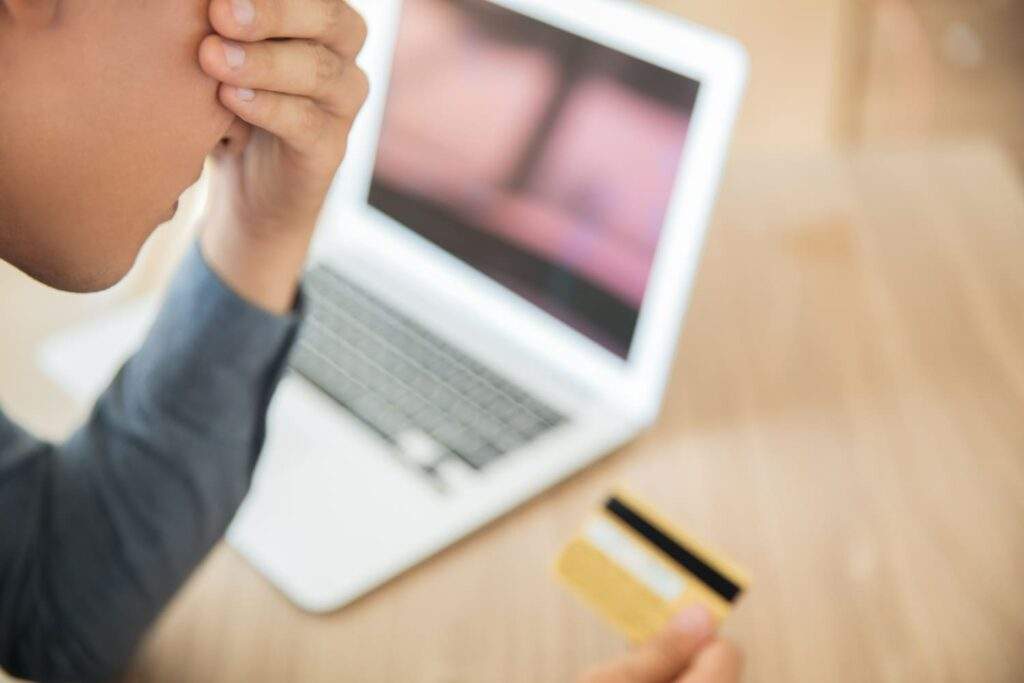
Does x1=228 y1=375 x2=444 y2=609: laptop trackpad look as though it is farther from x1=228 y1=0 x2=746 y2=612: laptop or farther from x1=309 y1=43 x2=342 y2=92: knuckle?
x1=309 y1=43 x2=342 y2=92: knuckle

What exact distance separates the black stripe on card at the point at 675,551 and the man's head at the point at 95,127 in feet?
1.25

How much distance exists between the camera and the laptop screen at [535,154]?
80 centimetres

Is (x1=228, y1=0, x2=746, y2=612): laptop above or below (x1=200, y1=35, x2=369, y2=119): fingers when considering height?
below

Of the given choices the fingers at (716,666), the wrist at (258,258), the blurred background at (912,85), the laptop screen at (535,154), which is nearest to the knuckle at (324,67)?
the wrist at (258,258)

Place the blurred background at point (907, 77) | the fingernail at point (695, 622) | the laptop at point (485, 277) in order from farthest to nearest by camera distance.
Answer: the blurred background at point (907, 77)
the laptop at point (485, 277)
the fingernail at point (695, 622)

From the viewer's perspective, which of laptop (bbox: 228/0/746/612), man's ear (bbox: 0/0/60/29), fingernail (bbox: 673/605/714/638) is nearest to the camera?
man's ear (bbox: 0/0/60/29)

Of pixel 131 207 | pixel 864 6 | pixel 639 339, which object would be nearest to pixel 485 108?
pixel 639 339

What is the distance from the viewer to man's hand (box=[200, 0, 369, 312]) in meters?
0.47

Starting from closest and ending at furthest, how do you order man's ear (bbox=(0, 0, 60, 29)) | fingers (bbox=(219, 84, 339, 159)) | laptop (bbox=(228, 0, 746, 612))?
1. man's ear (bbox=(0, 0, 60, 29))
2. fingers (bbox=(219, 84, 339, 159))
3. laptop (bbox=(228, 0, 746, 612))

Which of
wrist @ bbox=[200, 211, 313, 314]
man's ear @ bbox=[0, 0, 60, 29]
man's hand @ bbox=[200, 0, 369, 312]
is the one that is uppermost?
man's ear @ bbox=[0, 0, 60, 29]

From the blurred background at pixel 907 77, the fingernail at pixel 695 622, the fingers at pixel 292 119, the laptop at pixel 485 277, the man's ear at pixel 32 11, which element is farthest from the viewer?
the blurred background at pixel 907 77

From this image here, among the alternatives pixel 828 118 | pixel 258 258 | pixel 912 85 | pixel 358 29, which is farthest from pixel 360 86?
pixel 912 85

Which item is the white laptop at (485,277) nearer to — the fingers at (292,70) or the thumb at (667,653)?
the thumb at (667,653)

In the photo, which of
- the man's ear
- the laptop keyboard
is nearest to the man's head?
the man's ear
